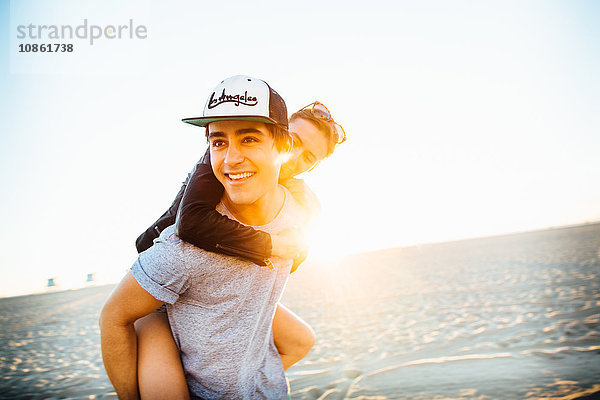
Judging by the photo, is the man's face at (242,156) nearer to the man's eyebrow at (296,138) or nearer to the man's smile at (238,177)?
the man's smile at (238,177)

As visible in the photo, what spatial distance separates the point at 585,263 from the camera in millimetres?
16516

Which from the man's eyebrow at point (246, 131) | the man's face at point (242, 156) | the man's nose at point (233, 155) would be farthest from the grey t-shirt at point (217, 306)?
the man's eyebrow at point (246, 131)

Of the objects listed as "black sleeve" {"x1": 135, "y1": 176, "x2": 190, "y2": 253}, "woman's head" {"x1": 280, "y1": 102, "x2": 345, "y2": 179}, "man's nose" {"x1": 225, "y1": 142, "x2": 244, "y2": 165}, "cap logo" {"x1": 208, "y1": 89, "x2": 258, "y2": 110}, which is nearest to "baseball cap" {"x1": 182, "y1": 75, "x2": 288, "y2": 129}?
"cap logo" {"x1": 208, "y1": 89, "x2": 258, "y2": 110}

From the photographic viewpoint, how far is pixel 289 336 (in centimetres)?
337

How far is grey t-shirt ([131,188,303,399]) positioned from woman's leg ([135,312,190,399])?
0.24ft

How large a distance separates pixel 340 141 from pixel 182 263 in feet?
7.53

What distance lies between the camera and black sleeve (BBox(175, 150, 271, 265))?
2.08m

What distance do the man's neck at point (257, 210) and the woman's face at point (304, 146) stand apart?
0.81 m

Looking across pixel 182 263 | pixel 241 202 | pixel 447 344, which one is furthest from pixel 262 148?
pixel 447 344

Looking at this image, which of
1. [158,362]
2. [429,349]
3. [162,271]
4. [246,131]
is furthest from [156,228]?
[429,349]

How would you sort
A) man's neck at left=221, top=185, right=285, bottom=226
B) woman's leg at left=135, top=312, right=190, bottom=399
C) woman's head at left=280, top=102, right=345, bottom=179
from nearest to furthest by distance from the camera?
woman's leg at left=135, top=312, right=190, bottom=399
man's neck at left=221, top=185, right=285, bottom=226
woman's head at left=280, top=102, right=345, bottom=179

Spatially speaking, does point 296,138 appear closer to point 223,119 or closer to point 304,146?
point 304,146

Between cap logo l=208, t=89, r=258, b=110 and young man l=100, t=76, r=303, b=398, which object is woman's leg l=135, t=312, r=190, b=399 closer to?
young man l=100, t=76, r=303, b=398

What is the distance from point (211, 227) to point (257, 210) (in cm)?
46
